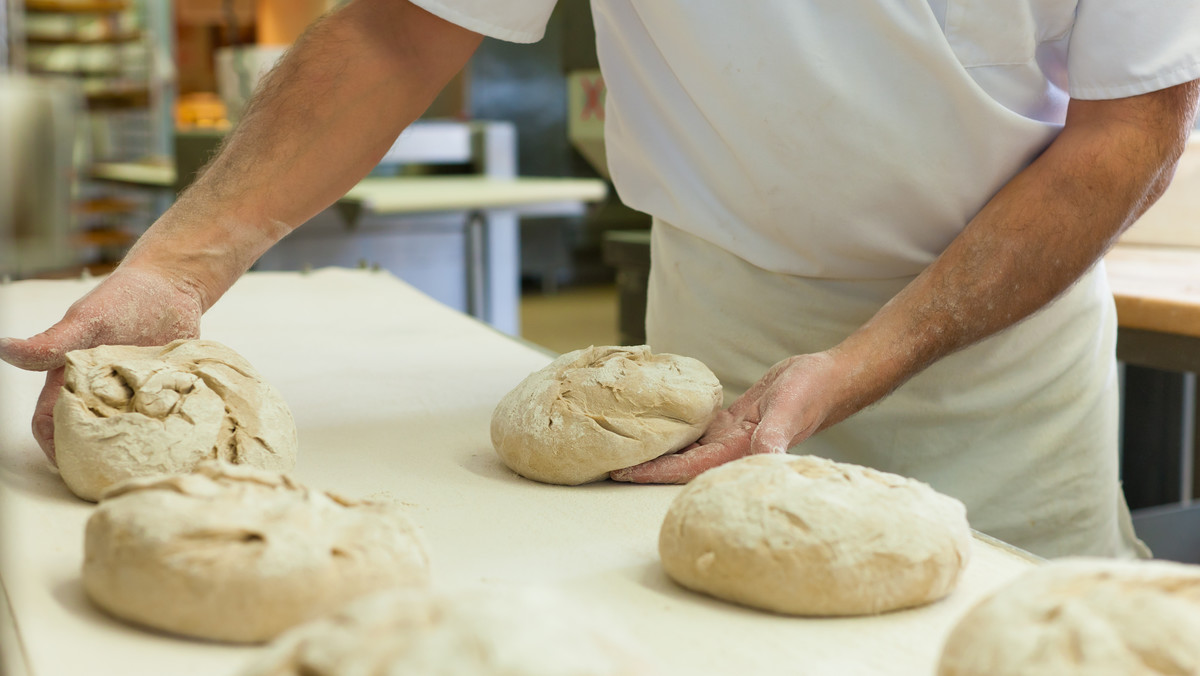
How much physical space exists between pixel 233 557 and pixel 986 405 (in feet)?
3.64

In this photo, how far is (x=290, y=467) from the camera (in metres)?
1.05

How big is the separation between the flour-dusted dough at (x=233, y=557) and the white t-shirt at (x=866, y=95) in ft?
2.77

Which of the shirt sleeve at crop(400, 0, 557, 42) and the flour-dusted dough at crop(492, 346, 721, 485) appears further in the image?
the shirt sleeve at crop(400, 0, 557, 42)

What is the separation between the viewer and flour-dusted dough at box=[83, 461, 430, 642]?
690 millimetres

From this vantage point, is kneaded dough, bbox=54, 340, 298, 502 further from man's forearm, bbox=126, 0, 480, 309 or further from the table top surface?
the table top surface

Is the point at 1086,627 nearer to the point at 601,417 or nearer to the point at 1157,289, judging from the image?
the point at 601,417

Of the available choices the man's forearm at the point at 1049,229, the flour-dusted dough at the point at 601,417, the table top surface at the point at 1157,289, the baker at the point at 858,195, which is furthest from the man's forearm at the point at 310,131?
the table top surface at the point at 1157,289

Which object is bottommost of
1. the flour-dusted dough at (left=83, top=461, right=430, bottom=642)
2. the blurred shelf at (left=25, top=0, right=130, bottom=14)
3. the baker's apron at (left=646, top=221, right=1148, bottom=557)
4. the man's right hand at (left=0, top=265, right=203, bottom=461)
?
the baker's apron at (left=646, top=221, right=1148, bottom=557)

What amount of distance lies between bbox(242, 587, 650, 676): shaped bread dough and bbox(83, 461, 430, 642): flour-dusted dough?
0.15 metres

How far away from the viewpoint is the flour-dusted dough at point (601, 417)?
1.02m

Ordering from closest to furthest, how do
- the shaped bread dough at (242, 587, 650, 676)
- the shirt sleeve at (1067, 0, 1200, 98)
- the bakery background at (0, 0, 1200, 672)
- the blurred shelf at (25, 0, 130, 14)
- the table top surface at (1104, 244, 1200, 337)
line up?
the shaped bread dough at (242, 587, 650, 676)
the bakery background at (0, 0, 1200, 672)
the shirt sleeve at (1067, 0, 1200, 98)
the table top surface at (1104, 244, 1200, 337)
the blurred shelf at (25, 0, 130, 14)

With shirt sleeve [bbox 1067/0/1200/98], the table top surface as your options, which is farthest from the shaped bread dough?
the table top surface

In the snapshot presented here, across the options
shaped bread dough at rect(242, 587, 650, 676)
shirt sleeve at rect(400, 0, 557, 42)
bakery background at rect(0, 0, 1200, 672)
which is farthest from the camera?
shirt sleeve at rect(400, 0, 557, 42)

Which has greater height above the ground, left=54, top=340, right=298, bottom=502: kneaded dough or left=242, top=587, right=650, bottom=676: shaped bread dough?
left=242, top=587, right=650, bottom=676: shaped bread dough
